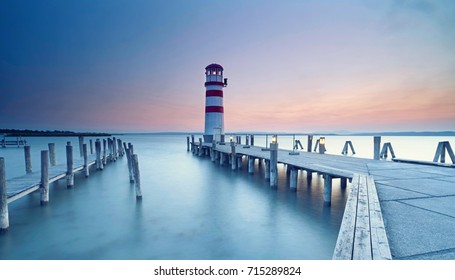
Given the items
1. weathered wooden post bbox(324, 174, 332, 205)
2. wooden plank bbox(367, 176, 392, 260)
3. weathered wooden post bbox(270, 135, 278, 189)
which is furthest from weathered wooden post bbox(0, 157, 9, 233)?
weathered wooden post bbox(324, 174, 332, 205)

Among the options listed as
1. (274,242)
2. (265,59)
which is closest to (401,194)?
(274,242)

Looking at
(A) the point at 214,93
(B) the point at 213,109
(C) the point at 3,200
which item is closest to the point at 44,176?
(C) the point at 3,200

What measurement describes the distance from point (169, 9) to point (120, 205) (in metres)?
6.28

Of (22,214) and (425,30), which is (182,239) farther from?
(425,30)

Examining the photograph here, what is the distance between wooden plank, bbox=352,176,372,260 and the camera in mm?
1994

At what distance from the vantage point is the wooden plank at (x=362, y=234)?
1.99m

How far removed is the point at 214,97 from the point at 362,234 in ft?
56.0

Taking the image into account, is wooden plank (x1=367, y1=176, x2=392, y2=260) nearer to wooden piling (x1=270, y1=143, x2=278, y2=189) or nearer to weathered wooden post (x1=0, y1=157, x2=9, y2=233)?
wooden piling (x1=270, y1=143, x2=278, y2=189)

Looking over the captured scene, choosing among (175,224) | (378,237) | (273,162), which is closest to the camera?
(378,237)

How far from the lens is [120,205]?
298 inches

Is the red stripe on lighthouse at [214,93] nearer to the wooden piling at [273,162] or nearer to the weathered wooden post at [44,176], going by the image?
the wooden piling at [273,162]

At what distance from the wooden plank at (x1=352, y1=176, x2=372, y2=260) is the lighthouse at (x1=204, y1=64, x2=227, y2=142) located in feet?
51.5

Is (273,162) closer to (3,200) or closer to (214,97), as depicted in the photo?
(3,200)

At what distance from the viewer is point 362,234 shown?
2293 mm
